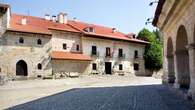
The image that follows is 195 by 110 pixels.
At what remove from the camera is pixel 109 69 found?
135 ft

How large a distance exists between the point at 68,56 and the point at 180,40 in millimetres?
22965

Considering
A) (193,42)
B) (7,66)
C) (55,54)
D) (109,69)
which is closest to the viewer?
(193,42)

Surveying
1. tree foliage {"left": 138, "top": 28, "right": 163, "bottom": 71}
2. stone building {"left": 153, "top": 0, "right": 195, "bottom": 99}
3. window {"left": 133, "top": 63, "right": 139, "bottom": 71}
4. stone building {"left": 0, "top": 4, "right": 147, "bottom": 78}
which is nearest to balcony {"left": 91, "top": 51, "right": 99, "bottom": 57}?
stone building {"left": 0, "top": 4, "right": 147, "bottom": 78}

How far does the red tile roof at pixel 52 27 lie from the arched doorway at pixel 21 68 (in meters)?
3.44

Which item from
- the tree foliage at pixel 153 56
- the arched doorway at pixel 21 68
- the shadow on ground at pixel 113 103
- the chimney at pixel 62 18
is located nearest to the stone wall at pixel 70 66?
the arched doorway at pixel 21 68

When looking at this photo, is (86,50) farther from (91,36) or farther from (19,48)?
(19,48)

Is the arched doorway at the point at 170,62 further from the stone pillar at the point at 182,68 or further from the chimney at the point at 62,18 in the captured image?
the chimney at the point at 62,18

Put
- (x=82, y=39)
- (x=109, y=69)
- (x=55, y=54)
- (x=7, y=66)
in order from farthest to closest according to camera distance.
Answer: (x=109, y=69)
(x=82, y=39)
(x=55, y=54)
(x=7, y=66)

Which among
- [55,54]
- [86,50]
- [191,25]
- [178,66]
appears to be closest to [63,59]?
[55,54]

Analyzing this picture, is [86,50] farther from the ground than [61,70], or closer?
farther from the ground

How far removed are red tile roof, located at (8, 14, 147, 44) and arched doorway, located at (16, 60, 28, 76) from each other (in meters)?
3.44

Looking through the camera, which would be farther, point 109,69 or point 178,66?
point 109,69

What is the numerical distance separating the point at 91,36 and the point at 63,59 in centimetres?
618

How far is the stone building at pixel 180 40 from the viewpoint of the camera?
32.8ft
